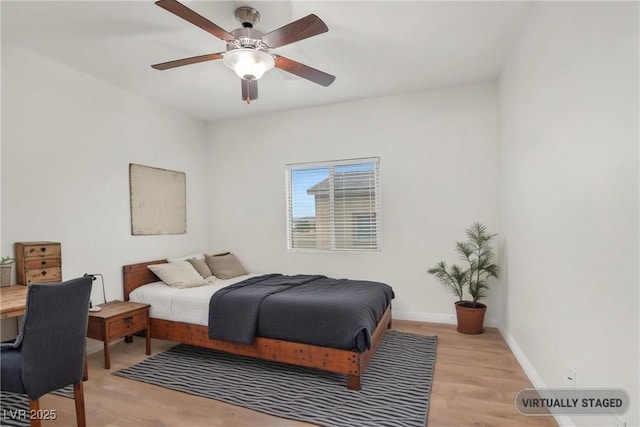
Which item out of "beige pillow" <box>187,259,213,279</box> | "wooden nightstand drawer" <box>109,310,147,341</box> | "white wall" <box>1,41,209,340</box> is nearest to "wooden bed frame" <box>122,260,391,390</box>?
"wooden nightstand drawer" <box>109,310,147,341</box>

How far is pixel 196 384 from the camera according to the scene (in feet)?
8.71

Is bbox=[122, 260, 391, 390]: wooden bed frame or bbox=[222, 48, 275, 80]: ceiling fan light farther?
bbox=[122, 260, 391, 390]: wooden bed frame

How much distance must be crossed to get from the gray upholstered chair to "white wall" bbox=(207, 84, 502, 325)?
2.87m

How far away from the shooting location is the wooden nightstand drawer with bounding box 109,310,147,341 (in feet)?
9.91

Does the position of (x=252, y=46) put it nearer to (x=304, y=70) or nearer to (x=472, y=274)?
(x=304, y=70)

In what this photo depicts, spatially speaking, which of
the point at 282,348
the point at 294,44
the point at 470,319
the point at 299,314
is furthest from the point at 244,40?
the point at 470,319

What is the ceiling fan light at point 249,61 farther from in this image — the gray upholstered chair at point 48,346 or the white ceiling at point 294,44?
the gray upholstered chair at point 48,346

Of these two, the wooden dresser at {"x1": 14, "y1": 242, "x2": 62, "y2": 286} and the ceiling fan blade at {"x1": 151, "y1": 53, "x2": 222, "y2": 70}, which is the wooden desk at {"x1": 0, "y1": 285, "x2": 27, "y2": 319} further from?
the ceiling fan blade at {"x1": 151, "y1": 53, "x2": 222, "y2": 70}

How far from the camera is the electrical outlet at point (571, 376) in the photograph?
6.10 ft

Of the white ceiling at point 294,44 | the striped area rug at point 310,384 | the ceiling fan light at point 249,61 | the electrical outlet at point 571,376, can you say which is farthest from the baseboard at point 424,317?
the ceiling fan light at point 249,61

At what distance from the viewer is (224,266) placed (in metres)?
4.33

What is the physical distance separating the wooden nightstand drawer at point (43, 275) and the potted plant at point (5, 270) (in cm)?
11

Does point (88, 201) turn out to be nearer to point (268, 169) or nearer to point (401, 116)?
point (268, 169)

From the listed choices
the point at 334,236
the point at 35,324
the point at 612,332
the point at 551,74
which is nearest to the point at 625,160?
the point at 612,332
